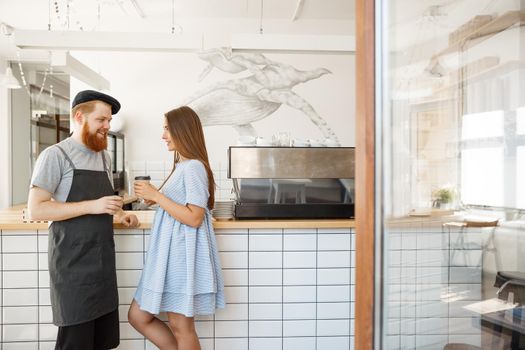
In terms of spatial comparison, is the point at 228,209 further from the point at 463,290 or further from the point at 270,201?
the point at 463,290

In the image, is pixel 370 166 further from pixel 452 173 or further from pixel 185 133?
pixel 452 173

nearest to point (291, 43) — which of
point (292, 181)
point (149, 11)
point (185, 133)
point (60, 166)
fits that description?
point (292, 181)

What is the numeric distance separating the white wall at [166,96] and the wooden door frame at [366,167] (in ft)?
12.1

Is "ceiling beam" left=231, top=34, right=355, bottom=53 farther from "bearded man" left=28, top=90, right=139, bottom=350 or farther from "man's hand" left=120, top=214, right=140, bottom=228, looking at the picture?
"man's hand" left=120, top=214, right=140, bottom=228

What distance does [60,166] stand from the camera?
178cm

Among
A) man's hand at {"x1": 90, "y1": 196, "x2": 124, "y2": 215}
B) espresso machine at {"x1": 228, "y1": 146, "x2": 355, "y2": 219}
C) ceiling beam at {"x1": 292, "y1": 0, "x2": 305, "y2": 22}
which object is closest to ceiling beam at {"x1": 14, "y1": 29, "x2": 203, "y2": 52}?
espresso machine at {"x1": 228, "y1": 146, "x2": 355, "y2": 219}

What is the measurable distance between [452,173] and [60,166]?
1.79 meters

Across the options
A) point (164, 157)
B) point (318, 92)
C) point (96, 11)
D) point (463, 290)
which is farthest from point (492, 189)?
point (96, 11)

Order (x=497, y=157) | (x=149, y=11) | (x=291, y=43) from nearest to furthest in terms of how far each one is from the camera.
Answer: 1. (x=497, y=157)
2. (x=291, y=43)
3. (x=149, y=11)

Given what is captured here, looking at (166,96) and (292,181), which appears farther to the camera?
(166,96)

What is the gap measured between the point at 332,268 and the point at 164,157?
3010 mm

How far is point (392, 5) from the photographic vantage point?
117 cm

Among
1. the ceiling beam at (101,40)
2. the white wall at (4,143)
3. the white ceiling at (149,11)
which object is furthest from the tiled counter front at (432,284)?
the white wall at (4,143)

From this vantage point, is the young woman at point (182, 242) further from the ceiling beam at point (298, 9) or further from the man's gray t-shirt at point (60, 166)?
the ceiling beam at point (298, 9)
